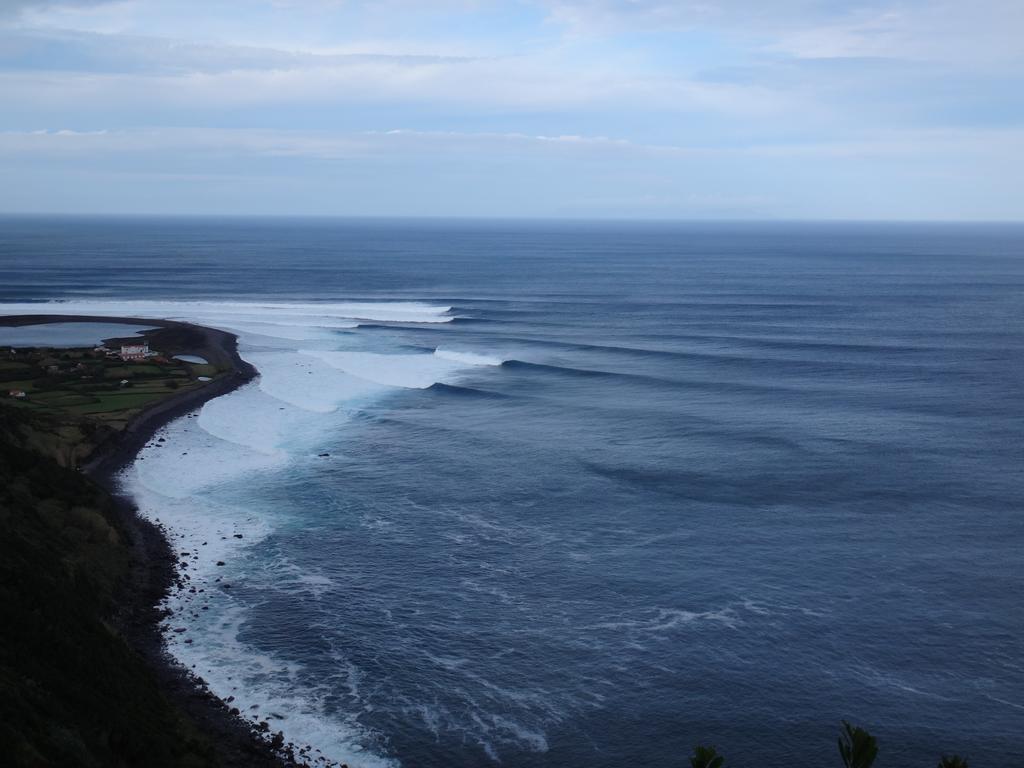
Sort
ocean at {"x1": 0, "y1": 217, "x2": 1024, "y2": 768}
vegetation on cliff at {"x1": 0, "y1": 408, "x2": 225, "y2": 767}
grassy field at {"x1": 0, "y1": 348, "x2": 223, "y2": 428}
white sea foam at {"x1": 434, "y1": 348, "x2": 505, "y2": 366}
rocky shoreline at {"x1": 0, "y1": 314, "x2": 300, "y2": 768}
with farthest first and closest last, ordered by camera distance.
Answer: white sea foam at {"x1": 434, "y1": 348, "x2": 505, "y2": 366} < grassy field at {"x1": 0, "y1": 348, "x2": 223, "y2": 428} < ocean at {"x1": 0, "y1": 217, "x2": 1024, "y2": 768} < rocky shoreline at {"x1": 0, "y1": 314, "x2": 300, "y2": 768} < vegetation on cliff at {"x1": 0, "y1": 408, "x2": 225, "y2": 767}

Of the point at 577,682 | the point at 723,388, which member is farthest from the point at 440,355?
the point at 577,682

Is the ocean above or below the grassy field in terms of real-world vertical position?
below

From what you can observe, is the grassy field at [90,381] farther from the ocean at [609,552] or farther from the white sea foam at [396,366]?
the white sea foam at [396,366]

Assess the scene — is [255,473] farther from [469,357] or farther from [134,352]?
[469,357]

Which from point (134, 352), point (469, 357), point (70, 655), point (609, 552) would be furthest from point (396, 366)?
point (70, 655)

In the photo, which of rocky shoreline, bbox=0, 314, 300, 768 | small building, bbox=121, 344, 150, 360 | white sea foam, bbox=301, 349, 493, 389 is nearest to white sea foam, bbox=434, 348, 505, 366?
white sea foam, bbox=301, 349, 493, 389

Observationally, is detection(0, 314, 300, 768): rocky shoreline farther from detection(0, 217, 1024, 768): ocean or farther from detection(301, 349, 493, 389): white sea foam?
detection(301, 349, 493, 389): white sea foam

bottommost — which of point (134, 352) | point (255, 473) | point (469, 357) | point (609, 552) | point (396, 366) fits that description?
point (609, 552)

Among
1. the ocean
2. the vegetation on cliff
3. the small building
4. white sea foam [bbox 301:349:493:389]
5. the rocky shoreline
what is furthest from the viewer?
the small building
